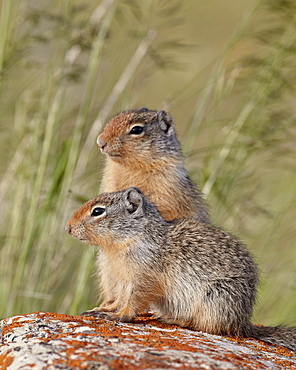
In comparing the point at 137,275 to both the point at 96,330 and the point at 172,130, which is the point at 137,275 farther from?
the point at 172,130

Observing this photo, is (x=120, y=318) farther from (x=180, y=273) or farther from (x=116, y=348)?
(x=116, y=348)

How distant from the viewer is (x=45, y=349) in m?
2.69

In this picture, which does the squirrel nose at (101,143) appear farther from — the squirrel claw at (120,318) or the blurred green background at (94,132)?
the squirrel claw at (120,318)

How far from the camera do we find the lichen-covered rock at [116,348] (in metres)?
2.54

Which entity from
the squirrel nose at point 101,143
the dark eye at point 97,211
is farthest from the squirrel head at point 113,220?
the squirrel nose at point 101,143

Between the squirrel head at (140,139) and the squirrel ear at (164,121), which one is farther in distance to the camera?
the squirrel ear at (164,121)

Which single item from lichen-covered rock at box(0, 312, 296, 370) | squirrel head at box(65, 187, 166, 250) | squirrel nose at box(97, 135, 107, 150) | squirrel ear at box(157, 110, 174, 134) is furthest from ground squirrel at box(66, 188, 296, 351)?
squirrel ear at box(157, 110, 174, 134)

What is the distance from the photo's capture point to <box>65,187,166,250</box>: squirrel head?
3982 mm

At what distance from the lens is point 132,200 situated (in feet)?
13.6

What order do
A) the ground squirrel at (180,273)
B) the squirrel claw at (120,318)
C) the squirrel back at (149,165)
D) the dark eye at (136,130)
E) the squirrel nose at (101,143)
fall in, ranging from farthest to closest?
the dark eye at (136,130) → the squirrel back at (149,165) → the squirrel nose at (101,143) → the ground squirrel at (180,273) → the squirrel claw at (120,318)

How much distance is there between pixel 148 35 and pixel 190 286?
2.48 meters

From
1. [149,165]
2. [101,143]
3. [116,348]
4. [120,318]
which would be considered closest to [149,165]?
[149,165]

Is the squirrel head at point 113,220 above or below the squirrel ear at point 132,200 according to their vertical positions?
below

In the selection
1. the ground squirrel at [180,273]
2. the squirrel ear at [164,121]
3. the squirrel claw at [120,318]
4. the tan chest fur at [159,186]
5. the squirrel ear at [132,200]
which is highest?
the squirrel ear at [164,121]
